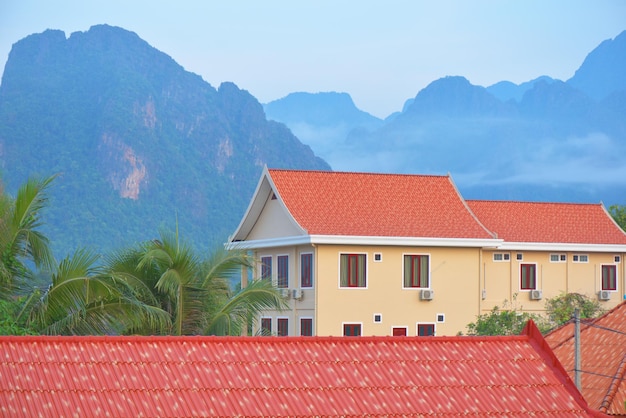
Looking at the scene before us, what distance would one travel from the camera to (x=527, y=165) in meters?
173

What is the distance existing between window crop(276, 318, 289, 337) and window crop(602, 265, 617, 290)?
13.6m

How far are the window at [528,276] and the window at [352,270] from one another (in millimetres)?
7600

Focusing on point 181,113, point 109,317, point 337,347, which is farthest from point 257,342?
point 181,113

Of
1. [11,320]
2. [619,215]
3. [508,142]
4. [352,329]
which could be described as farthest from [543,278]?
[508,142]

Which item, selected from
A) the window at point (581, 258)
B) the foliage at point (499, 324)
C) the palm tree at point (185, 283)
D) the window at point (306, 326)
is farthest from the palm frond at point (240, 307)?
the window at point (581, 258)

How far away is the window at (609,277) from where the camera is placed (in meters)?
49.4

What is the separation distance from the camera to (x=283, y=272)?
150 feet

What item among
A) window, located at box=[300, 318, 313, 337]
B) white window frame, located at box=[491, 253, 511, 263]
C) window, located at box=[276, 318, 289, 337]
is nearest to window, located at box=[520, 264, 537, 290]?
white window frame, located at box=[491, 253, 511, 263]

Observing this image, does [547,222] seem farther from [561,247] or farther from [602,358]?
[602,358]

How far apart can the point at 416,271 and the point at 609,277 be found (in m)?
9.67

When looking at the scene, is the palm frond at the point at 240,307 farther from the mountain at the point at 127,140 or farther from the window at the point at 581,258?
the mountain at the point at 127,140

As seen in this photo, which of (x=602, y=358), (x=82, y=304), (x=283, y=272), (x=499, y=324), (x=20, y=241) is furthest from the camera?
(x=283, y=272)

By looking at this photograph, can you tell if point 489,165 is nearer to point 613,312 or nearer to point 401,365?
point 613,312

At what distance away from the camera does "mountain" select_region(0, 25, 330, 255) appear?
12006 cm
